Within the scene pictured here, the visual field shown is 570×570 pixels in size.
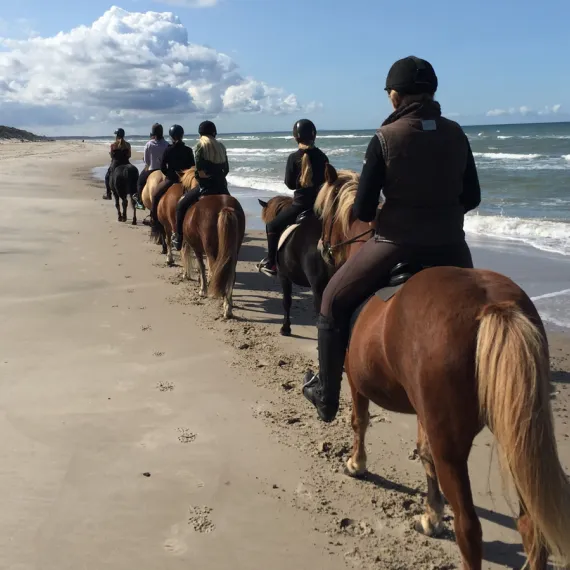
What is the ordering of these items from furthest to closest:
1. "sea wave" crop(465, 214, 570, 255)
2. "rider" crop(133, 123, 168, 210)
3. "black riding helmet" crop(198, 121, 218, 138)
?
"sea wave" crop(465, 214, 570, 255) < "rider" crop(133, 123, 168, 210) < "black riding helmet" crop(198, 121, 218, 138)

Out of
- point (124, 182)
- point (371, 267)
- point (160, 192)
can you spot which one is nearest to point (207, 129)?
point (160, 192)

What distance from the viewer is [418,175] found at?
280 cm

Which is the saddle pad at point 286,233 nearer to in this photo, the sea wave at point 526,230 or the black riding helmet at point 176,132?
the black riding helmet at point 176,132

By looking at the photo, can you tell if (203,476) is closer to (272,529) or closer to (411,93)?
(272,529)

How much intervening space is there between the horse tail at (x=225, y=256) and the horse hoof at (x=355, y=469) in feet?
11.8

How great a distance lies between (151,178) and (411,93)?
28.4 feet

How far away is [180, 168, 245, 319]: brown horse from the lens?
705cm

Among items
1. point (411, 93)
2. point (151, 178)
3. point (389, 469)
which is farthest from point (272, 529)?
point (151, 178)

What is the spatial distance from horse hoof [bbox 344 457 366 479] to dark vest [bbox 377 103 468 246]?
5.56ft

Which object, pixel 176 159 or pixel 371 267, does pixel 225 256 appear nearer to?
pixel 176 159

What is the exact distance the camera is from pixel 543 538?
7.57ft

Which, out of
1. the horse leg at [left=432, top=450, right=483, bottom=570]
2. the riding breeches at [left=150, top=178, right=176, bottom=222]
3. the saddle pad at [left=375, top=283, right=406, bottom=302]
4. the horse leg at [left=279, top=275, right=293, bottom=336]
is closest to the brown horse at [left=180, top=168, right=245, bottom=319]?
the horse leg at [left=279, top=275, right=293, bottom=336]

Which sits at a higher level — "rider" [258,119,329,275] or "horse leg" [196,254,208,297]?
"rider" [258,119,329,275]

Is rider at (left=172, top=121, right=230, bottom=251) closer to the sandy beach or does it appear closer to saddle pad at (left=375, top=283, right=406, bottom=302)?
the sandy beach
